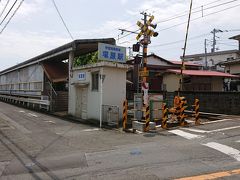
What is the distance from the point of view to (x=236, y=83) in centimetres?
3108

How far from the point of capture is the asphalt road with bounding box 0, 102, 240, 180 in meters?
7.20

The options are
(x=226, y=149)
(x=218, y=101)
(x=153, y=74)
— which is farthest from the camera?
(x=153, y=74)

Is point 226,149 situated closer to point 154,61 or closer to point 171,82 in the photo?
point 171,82

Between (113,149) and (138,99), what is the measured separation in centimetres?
657

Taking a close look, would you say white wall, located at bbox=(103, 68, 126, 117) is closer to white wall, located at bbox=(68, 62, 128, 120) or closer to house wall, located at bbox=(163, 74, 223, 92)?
white wall, located at bbox=(68, 62, 128, 120)

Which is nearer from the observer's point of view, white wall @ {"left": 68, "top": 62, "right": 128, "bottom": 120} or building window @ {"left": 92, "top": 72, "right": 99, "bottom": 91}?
white wall @ {"left": 68, "top": 62, "right": 128, "bottom": 120}

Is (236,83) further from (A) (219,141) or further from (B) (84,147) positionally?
(B) (84,147)

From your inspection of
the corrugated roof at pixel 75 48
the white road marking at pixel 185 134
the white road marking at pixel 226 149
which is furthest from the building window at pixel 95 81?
the white road marking at pixel 226 149

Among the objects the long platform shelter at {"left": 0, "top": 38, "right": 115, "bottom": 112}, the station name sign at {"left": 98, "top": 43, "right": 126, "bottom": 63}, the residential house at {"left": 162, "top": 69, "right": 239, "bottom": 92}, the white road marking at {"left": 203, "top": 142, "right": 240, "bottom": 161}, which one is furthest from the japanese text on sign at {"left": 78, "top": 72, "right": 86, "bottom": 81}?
the residential house at {"left": 162, "top": 69, "right": 239, "bottom": 92}

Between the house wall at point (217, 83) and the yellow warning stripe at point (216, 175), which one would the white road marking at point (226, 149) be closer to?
the yellow warning stripe at point (216, 175)

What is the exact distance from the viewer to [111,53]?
18109 millimetres

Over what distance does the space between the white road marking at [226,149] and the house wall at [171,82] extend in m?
20.8

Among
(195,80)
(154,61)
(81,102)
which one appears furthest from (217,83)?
(81,102)

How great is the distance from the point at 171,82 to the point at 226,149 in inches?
874
